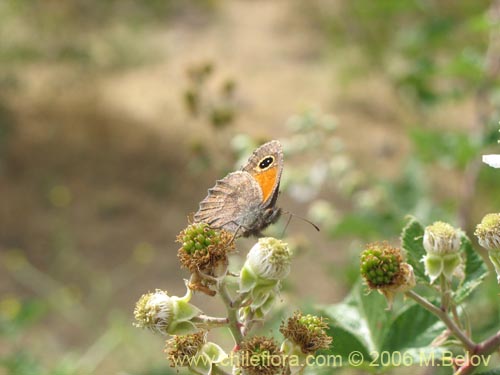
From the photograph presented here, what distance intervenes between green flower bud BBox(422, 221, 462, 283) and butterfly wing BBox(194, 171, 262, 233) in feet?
1.13

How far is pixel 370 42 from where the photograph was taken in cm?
555

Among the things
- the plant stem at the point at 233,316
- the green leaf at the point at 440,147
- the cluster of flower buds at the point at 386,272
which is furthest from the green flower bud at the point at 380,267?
the green leaf at the point at 440,147

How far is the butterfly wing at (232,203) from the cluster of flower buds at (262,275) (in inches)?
6.1

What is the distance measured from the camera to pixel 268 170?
121 centimetres

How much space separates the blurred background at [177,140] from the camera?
7.64ft

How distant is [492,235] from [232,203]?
1.67ft

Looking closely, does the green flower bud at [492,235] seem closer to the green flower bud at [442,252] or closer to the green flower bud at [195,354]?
the green flower bud at [442,252]

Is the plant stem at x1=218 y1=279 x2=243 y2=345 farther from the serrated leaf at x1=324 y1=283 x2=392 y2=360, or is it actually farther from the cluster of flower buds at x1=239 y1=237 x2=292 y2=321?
the serrated leaf at x1=324 y1=283 x2=392 y2=360

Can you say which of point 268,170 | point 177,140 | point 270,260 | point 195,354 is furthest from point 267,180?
point 177,140

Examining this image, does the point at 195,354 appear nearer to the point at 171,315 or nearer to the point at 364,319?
the point at 171,315

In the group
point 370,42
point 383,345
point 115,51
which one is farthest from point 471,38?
point 115,51

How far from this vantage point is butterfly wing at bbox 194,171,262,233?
109cm

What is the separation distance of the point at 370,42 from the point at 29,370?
4384 mm

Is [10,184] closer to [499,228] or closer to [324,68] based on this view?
[324,68]
